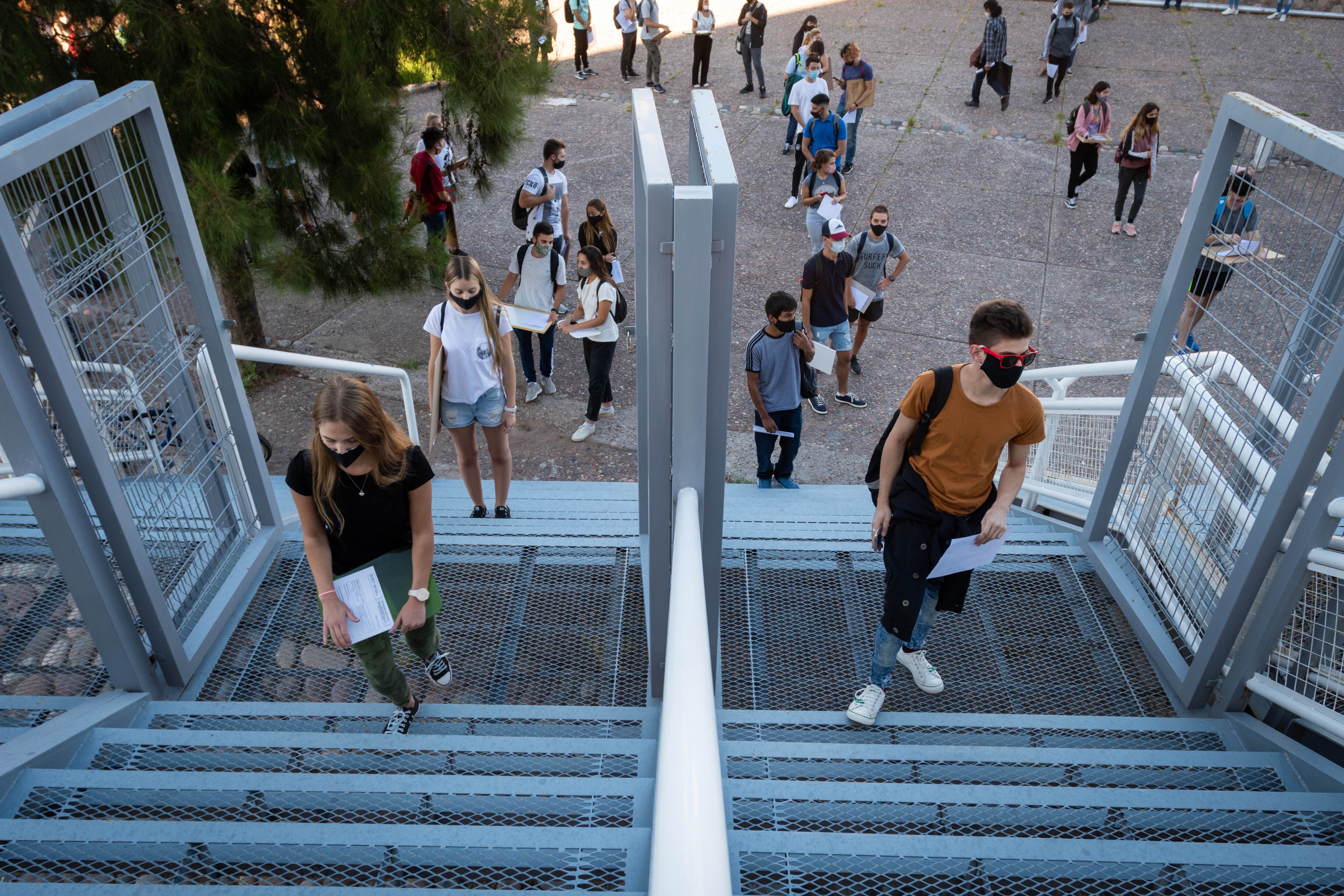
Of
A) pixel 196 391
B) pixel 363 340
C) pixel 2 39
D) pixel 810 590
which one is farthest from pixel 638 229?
pixel 363 340

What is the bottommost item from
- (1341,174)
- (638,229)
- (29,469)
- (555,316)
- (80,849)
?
(555,316)

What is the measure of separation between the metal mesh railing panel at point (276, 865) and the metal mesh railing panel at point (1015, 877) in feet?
1.97

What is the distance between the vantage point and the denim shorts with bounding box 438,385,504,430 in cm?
501

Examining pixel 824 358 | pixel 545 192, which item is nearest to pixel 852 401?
pixel 824 358

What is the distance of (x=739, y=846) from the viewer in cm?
224

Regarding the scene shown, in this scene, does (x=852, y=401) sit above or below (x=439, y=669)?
below

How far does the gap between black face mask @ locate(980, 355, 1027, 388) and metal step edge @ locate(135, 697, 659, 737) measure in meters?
1.60

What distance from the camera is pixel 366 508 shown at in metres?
3.03

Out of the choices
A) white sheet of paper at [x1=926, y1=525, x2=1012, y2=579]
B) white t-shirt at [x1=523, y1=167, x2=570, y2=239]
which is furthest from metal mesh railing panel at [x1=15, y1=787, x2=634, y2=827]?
white t-shirt at [x1=523, y1=167, x2=570, y2=239]

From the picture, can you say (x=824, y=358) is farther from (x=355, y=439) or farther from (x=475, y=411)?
→ (x=355, y=439)

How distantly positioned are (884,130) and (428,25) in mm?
8573

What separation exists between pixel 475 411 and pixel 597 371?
1912 millimetres

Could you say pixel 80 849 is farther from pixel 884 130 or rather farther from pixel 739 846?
pixel 884 130

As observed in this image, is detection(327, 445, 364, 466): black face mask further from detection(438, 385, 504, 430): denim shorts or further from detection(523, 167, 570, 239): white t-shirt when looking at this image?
detection(523, 167, 570, 239): white t-shirt
